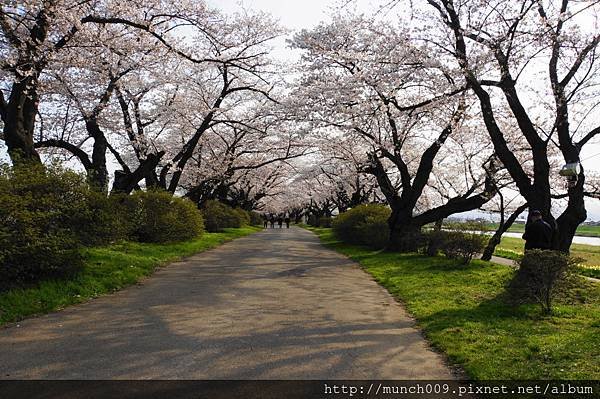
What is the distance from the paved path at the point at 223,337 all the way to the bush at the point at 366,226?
1043cm

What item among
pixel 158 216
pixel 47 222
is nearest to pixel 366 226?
pixel 158 216

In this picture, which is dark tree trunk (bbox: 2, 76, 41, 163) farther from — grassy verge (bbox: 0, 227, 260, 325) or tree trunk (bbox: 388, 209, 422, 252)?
tree trunk (bbox: 388, 209, 422, 252)

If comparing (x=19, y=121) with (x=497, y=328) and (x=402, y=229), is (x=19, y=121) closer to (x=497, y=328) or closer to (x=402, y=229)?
(x=497, y=328)

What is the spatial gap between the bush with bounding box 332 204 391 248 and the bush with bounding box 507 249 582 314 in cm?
1132

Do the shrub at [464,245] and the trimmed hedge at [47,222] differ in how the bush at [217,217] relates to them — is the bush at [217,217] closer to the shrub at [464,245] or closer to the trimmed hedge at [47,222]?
the shrub at [464,245]

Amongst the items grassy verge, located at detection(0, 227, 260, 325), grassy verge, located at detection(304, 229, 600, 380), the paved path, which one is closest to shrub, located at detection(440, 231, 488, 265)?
grassy verge, located at detection(304, 229, 600, 380)

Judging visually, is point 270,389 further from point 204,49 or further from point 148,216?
point 204,49

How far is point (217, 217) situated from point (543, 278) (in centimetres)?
2719

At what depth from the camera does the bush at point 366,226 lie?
1958 centimetres

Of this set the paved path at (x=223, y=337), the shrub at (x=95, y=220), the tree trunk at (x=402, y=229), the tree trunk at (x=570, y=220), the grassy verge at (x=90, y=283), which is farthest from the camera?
the tree trunk at (x=402, y=229)

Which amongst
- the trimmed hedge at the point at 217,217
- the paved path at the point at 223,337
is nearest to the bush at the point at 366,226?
the trimmed hedge at the point at 217,217

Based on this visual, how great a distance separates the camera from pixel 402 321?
22.5 ft

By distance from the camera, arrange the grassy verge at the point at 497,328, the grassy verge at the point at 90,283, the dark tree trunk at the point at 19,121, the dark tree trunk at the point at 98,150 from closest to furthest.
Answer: the grassy verge at the point at 497,328
the grassy verge at the point at 90,283
the dark tree trunk at the point at 19,121
the dark tree trunk at the point at 98,150

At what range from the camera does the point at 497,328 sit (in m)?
6.26
